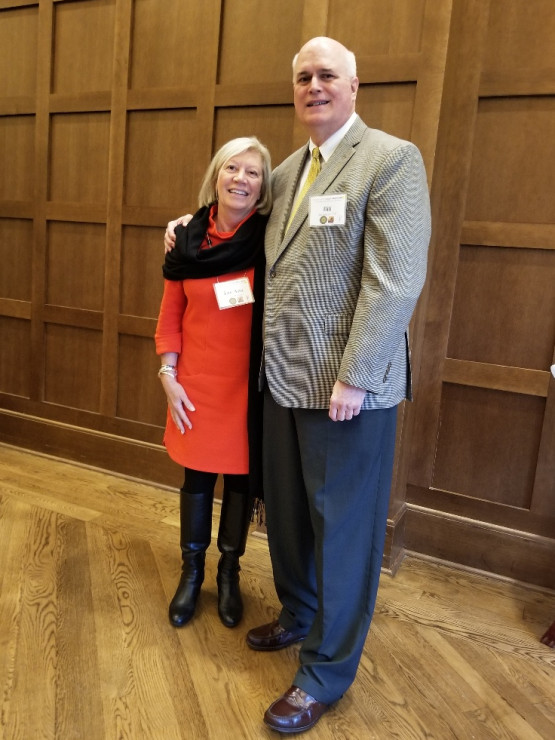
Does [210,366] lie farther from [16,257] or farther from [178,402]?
[16,257]

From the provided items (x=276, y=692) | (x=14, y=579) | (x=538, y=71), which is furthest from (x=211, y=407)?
(x=538, y=71)

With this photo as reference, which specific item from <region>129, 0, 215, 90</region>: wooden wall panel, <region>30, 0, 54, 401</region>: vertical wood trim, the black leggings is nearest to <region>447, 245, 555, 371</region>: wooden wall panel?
the black leggings

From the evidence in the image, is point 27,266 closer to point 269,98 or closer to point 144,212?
point 144,212

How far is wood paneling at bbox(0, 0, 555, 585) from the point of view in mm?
2062

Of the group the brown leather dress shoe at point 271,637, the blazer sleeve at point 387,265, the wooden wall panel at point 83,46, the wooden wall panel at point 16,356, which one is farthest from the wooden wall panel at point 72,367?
the blazer sleeve at point 387,265

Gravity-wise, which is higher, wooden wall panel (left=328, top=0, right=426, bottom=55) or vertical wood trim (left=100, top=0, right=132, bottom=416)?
wooden wall panel (left=328, top=0, right=426, bottom=55)

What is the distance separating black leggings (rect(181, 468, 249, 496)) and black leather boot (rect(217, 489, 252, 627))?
18mm

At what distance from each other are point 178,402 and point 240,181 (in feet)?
2.10

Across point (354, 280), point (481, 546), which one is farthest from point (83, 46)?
point (481, 546)

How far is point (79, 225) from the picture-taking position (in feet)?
9.77

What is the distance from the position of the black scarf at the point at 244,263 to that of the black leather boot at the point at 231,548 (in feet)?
0.39

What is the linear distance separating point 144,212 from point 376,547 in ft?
6.26

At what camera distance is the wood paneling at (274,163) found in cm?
206

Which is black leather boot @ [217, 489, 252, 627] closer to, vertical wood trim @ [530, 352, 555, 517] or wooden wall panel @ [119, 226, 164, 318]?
vertical wood trim @ [530, 352, 555, 517]
